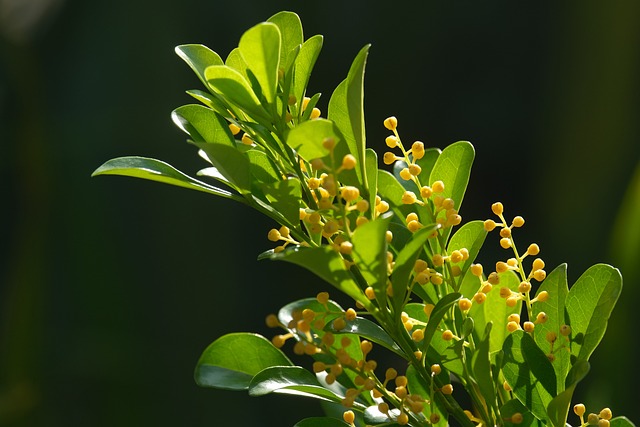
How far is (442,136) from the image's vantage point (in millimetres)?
1919

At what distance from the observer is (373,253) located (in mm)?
255

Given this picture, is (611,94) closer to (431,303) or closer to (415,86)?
(415,86)

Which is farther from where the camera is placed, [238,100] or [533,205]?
[533,205]

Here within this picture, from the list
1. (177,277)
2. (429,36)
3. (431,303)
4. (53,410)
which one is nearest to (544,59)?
(429,36)

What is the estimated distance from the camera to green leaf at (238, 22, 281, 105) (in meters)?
0.28

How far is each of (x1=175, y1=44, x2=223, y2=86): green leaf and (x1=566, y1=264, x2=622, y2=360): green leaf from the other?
0.58 ft

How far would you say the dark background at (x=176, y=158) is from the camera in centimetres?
187

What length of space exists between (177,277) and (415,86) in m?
0.78

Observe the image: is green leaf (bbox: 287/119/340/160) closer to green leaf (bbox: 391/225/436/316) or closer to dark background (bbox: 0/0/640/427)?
green leaf (bbox: 391/225/436/316)

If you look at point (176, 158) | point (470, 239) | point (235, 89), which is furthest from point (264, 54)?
point (176, 158)

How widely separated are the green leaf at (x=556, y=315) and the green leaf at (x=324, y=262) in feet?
0.32

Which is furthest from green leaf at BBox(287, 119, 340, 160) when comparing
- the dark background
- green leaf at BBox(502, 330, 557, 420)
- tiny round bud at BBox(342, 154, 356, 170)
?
the dark background

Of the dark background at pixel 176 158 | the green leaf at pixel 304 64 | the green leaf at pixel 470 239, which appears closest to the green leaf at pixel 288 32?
the green leaf at pixel 304 64

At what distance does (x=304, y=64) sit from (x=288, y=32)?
0.06 feet
